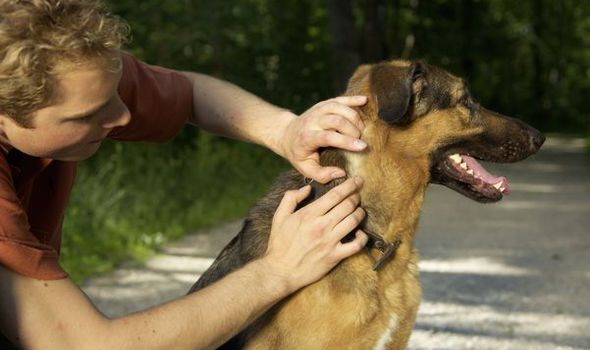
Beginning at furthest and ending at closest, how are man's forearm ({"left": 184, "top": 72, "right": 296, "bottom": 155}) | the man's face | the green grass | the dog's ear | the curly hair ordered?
the green grass → man's forearm ({"left": 184, "top": 72, "right": 296, "bottom": 155}) → the dog's ear → the man's face → the curly hair

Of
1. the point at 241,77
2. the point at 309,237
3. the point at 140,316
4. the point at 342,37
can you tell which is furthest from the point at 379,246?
the point at 342,37

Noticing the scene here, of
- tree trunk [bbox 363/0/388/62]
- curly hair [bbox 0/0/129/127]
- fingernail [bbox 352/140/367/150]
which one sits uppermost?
curly hair [bbox 0/0/129/127]

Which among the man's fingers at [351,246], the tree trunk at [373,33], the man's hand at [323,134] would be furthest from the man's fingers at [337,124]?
the tree trunk at [373,33]

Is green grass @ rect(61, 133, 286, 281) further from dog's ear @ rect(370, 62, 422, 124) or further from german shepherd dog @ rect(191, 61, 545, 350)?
dog's ear @ rect(370, 62, 422, 124)

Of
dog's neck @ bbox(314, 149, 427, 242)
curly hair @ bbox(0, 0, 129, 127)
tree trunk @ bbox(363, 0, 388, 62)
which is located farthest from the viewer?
tree trunk @ bbox(363, 0, 388, 62)

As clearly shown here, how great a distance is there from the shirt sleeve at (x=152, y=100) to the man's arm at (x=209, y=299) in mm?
750

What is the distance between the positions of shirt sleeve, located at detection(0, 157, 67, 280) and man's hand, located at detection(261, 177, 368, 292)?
2.55ft

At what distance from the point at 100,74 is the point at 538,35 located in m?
35.1

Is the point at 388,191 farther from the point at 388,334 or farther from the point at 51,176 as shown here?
the point at 51,176

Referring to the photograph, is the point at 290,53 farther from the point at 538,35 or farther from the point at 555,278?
the point at 538,35

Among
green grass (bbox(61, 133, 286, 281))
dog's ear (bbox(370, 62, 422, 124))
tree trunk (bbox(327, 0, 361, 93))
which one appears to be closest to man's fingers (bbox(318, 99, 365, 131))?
dog's ear (bbox(370, 62, 422, 124))

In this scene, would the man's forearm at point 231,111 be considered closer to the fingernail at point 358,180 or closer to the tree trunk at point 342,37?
the fingernail at point 358,180

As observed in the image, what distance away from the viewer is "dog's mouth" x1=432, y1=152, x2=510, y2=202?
3.88m

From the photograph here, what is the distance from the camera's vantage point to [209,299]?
3033mm
